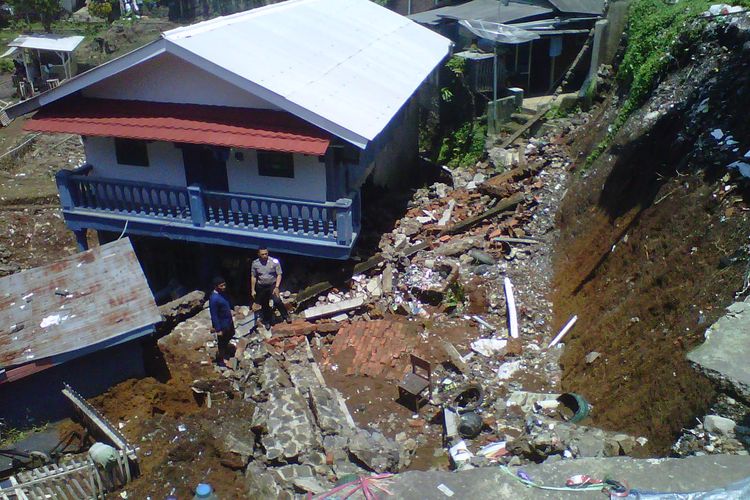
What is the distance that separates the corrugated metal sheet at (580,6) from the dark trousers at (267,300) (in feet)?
55.7

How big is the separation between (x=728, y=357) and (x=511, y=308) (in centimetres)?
577

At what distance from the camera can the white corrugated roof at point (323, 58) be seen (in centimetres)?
1166

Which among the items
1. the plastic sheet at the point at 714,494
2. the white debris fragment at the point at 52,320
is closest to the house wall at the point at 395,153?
the white debris fragment at the point at 52,320

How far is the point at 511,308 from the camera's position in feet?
36.6

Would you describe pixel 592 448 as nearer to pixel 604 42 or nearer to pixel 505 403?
pixel 505 403

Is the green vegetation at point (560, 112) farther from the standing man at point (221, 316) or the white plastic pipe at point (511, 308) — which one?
the standing man at point (221, 316)

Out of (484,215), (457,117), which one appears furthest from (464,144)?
(484,215)

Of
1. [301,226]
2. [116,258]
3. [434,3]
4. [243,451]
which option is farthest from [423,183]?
[434,3]

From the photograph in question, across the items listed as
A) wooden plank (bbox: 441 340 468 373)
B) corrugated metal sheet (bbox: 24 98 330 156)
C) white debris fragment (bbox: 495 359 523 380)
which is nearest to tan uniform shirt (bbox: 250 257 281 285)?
corrugated metal sheet (bbox: 24 98 330 156)

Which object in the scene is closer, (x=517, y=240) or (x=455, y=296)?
(x=455, y=296)

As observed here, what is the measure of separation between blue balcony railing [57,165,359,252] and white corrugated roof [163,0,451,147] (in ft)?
5.53

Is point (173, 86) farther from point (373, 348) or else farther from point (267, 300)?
point (373, 348)

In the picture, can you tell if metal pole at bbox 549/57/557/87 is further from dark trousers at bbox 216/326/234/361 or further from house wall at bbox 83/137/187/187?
dark trousers at bbox 216/326/234/361

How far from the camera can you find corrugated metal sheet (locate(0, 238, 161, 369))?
Result: 379 inches
